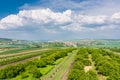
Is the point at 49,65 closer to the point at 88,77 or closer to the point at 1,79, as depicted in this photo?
the point at 1,79

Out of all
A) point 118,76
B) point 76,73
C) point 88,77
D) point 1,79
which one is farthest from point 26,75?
point 118,76

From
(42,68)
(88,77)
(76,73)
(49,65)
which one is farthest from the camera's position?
(49,65)

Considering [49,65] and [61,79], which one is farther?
[49,65]

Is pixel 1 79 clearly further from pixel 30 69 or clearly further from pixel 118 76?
pixel 118 76

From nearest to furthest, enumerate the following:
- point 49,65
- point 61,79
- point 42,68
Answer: point 61,79 < point 42,68 < point 49,65

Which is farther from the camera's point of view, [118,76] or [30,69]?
[30,69]

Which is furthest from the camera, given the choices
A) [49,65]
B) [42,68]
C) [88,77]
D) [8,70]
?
[49,65]

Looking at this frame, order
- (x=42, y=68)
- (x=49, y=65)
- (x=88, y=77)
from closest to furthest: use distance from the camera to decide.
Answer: (x=88, y=77)
(x=42, y=68)
(x=49, y=65)

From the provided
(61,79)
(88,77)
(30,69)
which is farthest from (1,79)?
(88,77)
